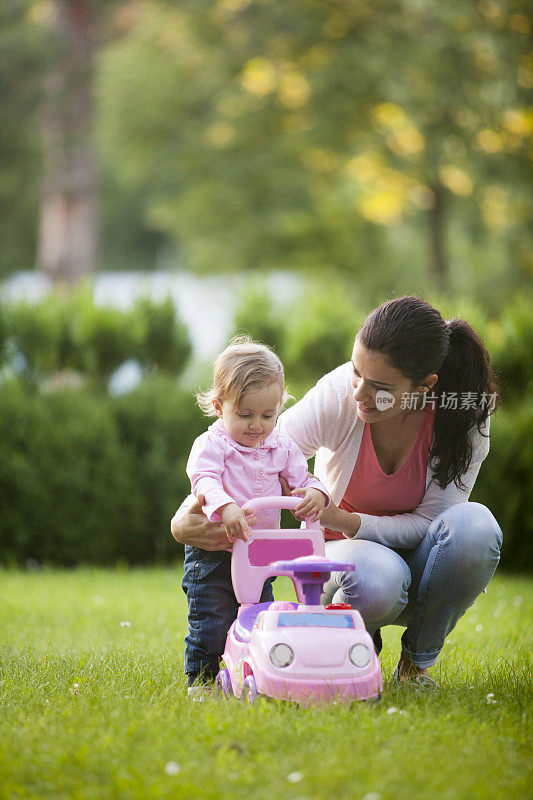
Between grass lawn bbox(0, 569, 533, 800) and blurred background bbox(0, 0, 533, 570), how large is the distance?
10.6 ft

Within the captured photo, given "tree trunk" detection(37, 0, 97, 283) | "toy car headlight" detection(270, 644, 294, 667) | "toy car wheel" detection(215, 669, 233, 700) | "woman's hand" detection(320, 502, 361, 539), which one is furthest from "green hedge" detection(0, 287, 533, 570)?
"tree trunk" detection(37, 0, 97, 283)

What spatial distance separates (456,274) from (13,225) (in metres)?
9.80

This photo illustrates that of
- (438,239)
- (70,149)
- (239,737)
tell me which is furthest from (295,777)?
(438,239)

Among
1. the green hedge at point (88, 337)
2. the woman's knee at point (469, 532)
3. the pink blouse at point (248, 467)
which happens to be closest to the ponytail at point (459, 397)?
the woman's knee at point (469, 532)

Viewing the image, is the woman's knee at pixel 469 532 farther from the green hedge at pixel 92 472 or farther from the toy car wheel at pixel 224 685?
the green hedge at pixel 92 472

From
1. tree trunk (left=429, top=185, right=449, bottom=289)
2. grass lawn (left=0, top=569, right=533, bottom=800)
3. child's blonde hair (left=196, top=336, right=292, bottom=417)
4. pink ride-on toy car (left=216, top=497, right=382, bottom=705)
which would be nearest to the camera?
grass lawn (left=0, top=569, right=533, bottom=800)

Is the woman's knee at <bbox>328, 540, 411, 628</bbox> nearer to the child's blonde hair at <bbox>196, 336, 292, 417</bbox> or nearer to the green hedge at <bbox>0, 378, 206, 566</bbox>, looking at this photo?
the child's blonde hair at <bbox>196, 336, 292, 417</bbox>

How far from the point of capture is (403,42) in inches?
543

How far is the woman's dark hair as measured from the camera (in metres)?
3.03

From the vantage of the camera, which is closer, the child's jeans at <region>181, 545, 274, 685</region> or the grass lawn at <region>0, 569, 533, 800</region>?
the grass lawn at <region>0, 569, 533, 800</region>

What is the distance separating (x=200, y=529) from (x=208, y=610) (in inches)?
12.3

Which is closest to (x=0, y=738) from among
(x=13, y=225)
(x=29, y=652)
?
(x=29, y=652)

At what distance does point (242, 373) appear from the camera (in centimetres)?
302

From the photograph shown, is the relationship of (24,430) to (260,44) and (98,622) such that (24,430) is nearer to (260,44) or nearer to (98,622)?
(98,622)
